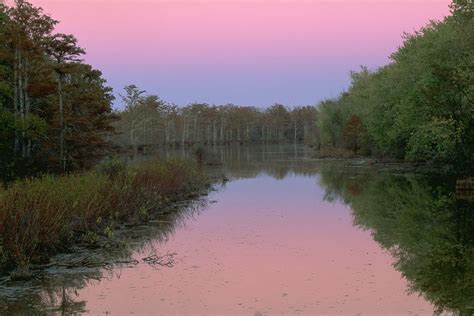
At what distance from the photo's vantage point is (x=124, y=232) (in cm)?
1644

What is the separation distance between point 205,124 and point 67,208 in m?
134

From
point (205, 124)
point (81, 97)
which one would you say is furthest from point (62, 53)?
point (205, 124)

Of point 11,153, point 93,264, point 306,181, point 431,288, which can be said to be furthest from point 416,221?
point 11,153

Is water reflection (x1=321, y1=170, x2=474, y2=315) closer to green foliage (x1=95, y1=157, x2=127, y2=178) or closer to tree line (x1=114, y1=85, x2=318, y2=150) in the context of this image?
green foliage (x1=95, y1=157, x2=127, y2=178)

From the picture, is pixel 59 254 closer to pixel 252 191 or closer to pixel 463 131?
pixel 252 191

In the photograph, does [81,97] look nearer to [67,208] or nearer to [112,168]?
[112,168]

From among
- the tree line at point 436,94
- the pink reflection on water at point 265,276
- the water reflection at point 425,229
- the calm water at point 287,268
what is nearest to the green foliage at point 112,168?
the calm water at point 287,268

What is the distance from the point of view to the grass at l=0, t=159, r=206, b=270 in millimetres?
11516

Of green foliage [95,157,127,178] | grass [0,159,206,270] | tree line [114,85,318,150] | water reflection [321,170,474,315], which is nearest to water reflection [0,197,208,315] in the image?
grass [0,159,206,270]

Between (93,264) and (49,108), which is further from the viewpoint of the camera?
(49,108)

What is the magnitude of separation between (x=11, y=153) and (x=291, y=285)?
2169cm

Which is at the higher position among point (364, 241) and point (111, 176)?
point (111, 176)

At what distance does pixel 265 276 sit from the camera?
37.1ft

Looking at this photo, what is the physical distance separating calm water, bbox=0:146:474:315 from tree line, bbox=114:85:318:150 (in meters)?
66.6
